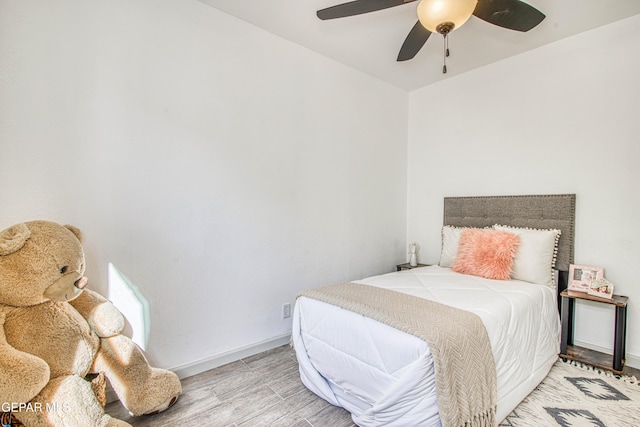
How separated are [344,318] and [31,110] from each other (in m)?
2.05

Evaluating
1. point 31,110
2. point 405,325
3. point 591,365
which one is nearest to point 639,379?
point 591,365

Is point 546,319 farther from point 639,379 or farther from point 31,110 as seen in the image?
point 31,110

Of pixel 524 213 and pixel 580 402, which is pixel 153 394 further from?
pixel 524 213

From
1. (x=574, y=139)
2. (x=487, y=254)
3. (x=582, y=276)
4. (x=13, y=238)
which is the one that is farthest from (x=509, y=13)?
(x=13, y=238)

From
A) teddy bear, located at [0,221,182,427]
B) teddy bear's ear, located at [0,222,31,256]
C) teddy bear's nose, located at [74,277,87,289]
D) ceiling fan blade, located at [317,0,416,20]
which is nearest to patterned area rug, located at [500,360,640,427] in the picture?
teddy bear, located at [0,221,182,427]

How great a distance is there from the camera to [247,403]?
73.7 inches

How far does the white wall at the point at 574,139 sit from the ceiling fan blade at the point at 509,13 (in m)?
1.12

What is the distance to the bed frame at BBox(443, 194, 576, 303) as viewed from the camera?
8.46 ft

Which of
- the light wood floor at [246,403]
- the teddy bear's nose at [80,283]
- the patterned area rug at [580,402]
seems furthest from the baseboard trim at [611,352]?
the teddy bear's nose at [80,283]

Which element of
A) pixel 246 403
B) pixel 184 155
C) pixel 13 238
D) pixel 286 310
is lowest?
pixel 246 403

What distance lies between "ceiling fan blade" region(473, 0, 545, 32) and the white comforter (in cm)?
170

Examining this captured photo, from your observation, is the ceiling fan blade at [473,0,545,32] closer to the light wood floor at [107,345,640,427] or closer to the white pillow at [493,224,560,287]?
the white pillow at [493,224,560,287]

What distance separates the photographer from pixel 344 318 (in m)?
1.76

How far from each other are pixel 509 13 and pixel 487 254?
175cm
